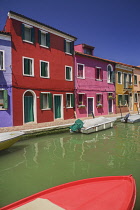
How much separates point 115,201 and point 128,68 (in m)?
23.6

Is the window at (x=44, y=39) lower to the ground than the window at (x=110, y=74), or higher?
higher

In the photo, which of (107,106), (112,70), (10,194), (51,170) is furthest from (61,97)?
(10,194)

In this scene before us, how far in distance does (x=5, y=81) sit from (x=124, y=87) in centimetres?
1679

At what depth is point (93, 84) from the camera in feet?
64.4

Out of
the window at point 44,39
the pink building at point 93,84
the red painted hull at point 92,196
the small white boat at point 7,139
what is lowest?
the red painted hull at point 92,196

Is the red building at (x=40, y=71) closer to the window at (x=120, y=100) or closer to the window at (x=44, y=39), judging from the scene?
the window at (x=44, y=39)

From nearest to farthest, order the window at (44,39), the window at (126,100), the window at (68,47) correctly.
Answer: the window at (44,39)
the window at (68,47)
the window at (126,100)

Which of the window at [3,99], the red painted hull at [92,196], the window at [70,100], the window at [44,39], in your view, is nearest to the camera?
the red painted hull at [92,196]

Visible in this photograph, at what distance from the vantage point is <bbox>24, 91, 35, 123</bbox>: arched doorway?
13.8m

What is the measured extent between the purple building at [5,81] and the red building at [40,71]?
32 centimetres

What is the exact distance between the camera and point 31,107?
1416 centimetres

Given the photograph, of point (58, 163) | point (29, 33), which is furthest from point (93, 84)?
point (58, 163)

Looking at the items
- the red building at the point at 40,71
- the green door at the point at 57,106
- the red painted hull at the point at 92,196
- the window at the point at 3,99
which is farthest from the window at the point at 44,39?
the red painted hull at the point at 92,196

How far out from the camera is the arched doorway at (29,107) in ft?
45.4
